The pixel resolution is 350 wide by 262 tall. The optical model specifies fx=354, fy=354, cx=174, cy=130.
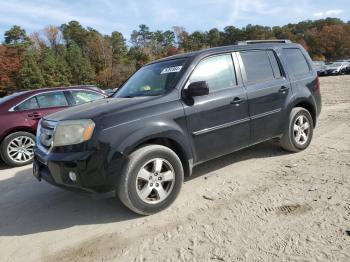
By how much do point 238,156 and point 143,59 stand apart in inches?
2575

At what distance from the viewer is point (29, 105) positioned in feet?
24.1

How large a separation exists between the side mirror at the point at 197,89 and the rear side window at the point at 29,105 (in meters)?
4.44

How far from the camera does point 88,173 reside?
3582 mm

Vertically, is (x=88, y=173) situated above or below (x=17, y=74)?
below

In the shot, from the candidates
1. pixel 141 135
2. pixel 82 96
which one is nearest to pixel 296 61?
pixel 141 135

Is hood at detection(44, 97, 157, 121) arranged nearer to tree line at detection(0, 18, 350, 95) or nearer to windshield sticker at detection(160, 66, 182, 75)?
windshield sticker at detection(160, 66, 182, 75)

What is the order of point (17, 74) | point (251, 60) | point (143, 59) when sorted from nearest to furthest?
point (251, 60) → point (17, 74) → point (143, 59)

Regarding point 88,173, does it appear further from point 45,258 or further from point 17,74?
point 17,74

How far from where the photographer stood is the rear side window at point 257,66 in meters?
5.00

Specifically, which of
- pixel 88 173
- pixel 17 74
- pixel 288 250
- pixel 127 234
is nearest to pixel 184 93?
pixel 88 173

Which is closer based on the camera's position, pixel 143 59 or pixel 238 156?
pixel 238 156

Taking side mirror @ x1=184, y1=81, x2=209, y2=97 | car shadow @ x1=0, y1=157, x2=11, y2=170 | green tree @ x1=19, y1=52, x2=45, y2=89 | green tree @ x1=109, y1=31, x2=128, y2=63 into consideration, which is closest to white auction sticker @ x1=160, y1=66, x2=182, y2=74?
side mirror @ x1=184, y1=81, x2=209, y2=97

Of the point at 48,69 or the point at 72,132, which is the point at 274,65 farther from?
the point at 48,69

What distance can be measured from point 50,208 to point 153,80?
6.90ft
